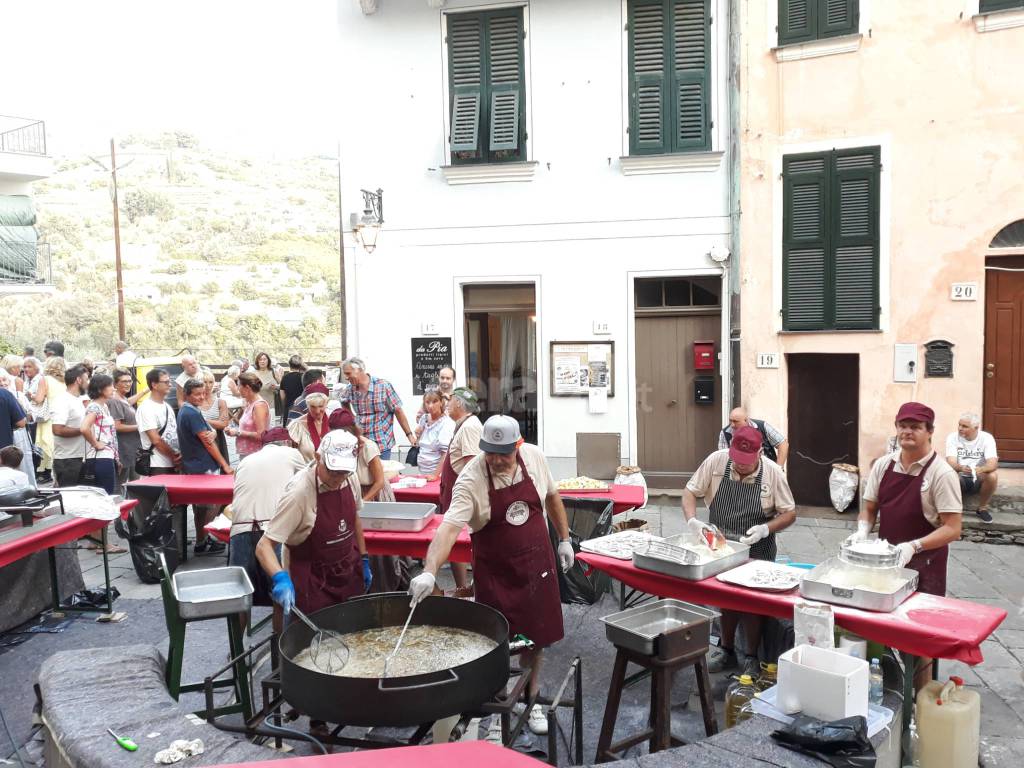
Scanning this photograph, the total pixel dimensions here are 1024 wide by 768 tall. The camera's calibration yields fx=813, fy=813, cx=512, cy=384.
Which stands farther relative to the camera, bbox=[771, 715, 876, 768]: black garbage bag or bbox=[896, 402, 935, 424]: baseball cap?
bbox=[896, 402, 935, 424]: baseball cap

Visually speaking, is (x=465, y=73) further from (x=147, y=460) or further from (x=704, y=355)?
(x=147, y=460)

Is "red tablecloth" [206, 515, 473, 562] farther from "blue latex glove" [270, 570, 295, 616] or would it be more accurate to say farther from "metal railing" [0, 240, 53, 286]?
"metal railing" [0, 240, 53, 286]

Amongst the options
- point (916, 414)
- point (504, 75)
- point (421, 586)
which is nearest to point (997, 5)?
point (504, 75)

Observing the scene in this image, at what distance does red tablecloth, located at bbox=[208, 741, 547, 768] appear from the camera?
111 inches

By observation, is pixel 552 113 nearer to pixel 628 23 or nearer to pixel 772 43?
pixel 628 23

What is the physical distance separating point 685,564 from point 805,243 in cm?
627

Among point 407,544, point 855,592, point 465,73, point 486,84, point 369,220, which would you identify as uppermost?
point 465,73

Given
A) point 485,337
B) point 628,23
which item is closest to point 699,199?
point 628,23

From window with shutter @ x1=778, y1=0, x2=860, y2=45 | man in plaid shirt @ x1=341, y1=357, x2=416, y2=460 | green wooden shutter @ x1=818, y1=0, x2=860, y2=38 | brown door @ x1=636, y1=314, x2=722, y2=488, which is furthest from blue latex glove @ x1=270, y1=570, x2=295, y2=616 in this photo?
green wooden shutter @ x1=818, y1=0, x2=860, y2=38

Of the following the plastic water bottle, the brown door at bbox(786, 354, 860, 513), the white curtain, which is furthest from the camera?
the white curtain

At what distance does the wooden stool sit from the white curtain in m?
7.07

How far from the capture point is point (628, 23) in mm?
10141

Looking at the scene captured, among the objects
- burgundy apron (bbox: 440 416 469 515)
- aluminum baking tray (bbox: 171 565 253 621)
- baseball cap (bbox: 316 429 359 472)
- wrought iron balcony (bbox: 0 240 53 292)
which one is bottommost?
aluminum baking tray (bbox: 171 565 253 621)

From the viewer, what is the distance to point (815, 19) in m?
9.49
